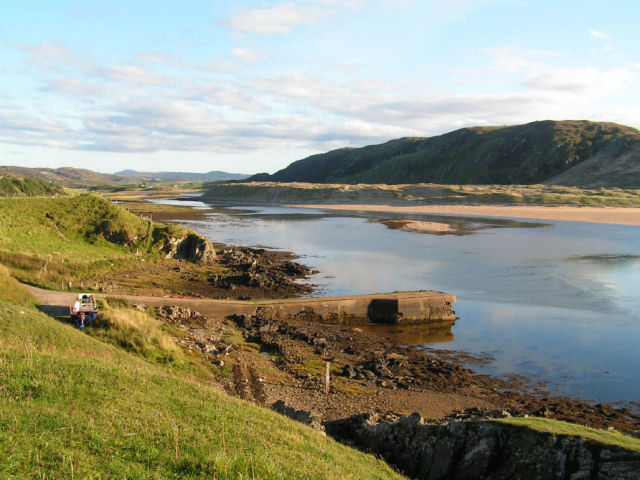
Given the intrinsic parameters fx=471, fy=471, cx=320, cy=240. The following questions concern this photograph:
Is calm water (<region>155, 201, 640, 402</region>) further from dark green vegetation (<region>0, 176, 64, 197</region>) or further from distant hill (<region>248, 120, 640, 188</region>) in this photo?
distant hill (<region>248, 120, 640, 188</region>)

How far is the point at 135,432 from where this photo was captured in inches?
240

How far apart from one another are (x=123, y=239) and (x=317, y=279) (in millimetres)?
14041

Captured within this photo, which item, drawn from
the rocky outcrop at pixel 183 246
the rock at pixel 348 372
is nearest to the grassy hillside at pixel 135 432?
the rock at pixel 348 372

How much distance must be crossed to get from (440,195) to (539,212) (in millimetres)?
31803

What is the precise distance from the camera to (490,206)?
333ft

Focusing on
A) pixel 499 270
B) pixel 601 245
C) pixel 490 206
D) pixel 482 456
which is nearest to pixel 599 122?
pixel 490 206

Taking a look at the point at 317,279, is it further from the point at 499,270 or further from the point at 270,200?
the point at 270,200

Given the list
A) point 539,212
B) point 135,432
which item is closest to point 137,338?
point 135,432

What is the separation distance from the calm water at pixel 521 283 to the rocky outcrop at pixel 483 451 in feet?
27.3

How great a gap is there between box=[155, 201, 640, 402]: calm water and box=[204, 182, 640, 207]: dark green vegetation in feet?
118

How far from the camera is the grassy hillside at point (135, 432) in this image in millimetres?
5250

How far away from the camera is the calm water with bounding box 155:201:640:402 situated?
18.7m

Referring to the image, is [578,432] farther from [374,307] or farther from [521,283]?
[521,283]

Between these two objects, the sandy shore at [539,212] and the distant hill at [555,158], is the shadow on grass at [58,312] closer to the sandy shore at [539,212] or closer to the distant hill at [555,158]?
the sandy shore at [539,212]
